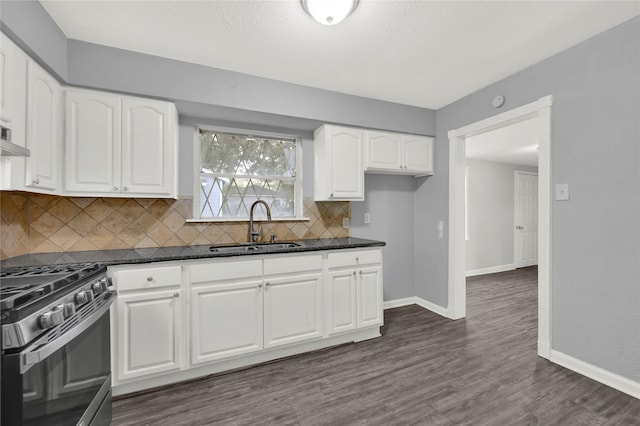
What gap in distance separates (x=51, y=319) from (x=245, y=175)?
2.03m

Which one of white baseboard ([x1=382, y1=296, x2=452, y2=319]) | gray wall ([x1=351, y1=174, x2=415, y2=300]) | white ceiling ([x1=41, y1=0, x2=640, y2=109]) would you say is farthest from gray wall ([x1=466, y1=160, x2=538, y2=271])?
white ceiling ([x1=41, y1=0, x2=640, y2=109])

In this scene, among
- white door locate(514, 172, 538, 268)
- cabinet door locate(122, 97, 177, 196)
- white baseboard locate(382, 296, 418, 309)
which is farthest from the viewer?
white door locate(514, 172, 538, 268)

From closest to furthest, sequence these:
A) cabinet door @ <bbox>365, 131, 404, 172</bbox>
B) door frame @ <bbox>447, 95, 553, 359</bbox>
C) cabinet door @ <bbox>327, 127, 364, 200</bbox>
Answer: door frame @ <bbox>447, 95, 553, 359</bbox> → cabinet door @ <bbox>327, 127, 364, 200</bbox> → cabinet door @ <bbox>365, 131, 404, 172</bbox>

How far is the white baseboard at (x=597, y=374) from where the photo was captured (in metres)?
1.89

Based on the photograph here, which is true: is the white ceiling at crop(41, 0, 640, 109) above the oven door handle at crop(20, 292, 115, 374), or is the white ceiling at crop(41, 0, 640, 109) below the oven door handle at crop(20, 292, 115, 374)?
above

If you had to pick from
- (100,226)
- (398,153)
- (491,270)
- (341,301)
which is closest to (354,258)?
(341,301)

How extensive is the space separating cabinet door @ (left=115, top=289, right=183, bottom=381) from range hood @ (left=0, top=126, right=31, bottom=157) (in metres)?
0.99

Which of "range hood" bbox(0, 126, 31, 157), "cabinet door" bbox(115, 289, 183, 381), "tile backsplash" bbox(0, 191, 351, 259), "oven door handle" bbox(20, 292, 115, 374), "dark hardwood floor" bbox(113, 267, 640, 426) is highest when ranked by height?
"range hood" bbox(0, 126, 31, 157)

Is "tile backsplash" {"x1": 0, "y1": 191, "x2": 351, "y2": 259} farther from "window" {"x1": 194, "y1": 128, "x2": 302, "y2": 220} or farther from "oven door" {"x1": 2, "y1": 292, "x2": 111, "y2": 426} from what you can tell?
"oven door" {"x1": 2, "y1": 292, "x2": 111, "y2": 426}

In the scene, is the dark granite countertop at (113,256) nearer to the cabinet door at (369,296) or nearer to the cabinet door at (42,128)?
the cabinet door at (42,128)

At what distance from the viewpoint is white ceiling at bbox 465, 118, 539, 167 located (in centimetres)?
381

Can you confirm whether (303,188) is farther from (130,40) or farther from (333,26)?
(130,40)

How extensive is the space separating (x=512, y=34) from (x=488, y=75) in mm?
635

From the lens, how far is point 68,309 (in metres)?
1.25
